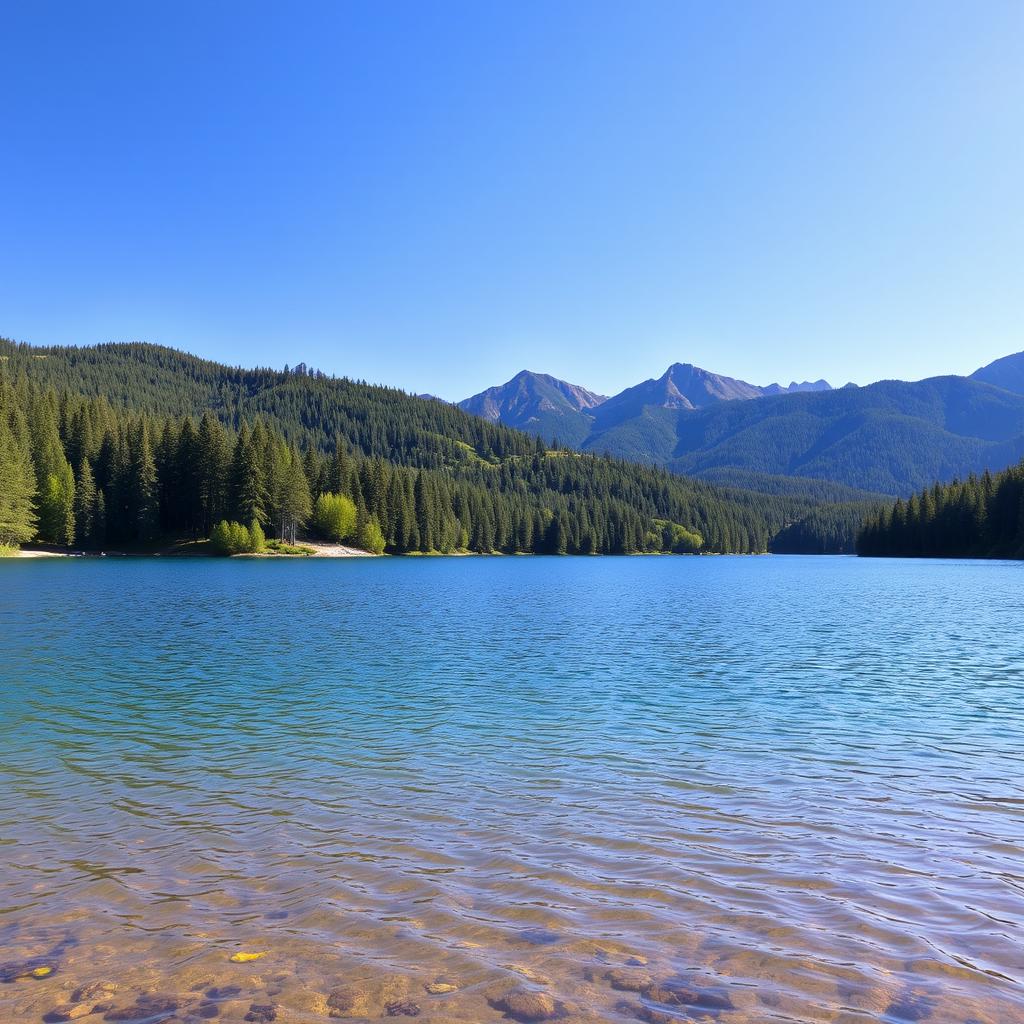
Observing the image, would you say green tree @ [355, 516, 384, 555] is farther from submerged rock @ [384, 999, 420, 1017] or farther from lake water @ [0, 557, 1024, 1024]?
submerged rock @ [384, 999, 420, 1017]

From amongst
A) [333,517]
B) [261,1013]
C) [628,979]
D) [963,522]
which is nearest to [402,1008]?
[261,1013]

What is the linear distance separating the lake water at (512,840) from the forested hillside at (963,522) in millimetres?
143184

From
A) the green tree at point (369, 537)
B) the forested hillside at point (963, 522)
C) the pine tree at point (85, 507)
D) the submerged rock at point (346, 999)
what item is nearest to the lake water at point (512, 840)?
the submerged rock at point (346, 999)

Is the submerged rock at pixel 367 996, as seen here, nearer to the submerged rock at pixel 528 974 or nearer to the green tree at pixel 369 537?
the submerged rock at pixel 528 974

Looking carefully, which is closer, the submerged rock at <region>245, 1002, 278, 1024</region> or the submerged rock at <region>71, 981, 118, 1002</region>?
the submerged rock at <region>245, 1002, 278, 1024</region>

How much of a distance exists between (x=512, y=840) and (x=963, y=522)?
175352 millimetres

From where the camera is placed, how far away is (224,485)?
13112 cm

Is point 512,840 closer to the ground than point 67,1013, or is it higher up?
closer to the ground

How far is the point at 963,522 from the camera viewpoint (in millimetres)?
157625

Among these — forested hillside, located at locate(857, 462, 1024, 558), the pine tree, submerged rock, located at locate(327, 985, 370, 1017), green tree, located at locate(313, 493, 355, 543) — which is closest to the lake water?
submerged rock, located at locate(327, 985, 370, 1017)

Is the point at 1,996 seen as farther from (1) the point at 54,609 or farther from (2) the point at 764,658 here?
(1) the point at 54,609

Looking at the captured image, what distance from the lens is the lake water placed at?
6.96 meters

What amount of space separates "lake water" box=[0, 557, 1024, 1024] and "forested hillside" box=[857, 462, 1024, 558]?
14318 centimetres

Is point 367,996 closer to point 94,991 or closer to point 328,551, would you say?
point 94,991
